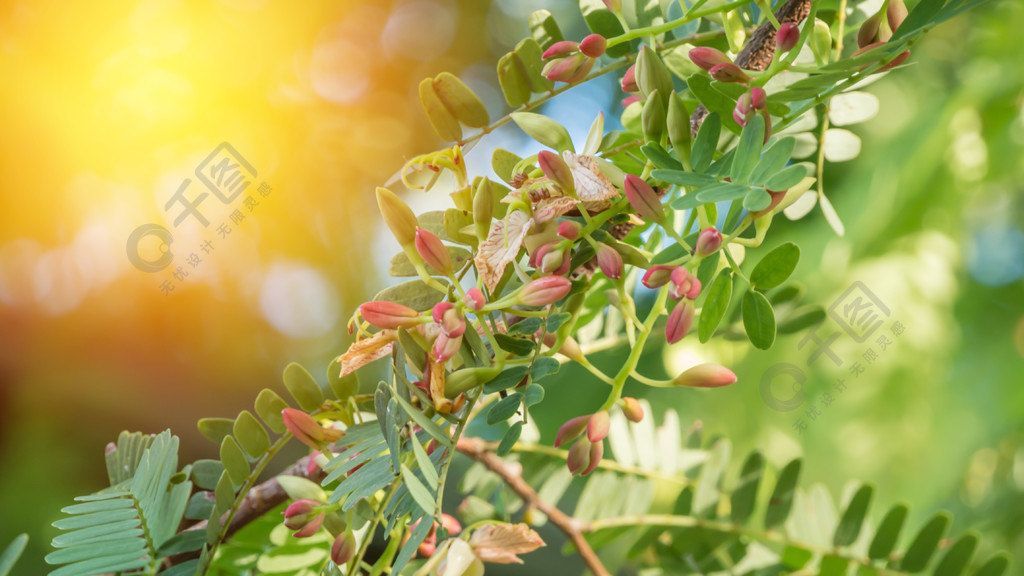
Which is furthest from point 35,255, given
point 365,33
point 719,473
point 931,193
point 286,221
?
point 931,193

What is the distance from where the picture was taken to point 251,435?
19 centimetres

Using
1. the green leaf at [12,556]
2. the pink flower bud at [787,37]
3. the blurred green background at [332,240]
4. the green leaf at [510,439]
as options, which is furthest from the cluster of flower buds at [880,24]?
the blurred green background at [332,240]

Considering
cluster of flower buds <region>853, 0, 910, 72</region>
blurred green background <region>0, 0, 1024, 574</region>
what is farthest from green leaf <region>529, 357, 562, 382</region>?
blurred green background <region>0, 0, 1024, 574</region>

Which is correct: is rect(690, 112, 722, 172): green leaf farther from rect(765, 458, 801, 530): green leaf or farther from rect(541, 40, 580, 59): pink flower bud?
rect(765, 458, 801, 530): green leaf

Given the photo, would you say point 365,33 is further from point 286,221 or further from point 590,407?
point 590,407

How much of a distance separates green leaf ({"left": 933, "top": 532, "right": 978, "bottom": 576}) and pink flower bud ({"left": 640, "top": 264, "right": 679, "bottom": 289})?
0.64 feet

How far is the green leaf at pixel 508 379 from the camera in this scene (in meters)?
0.14

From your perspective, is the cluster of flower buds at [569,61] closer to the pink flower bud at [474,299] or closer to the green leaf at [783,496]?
the pink flower bud at [474,299]

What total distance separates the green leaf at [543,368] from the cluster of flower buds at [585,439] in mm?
16

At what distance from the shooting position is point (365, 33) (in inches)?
42.7

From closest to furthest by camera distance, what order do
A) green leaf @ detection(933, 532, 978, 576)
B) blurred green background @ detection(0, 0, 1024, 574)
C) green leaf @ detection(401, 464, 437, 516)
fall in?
green leaf @ detection(401, 464, 437, 516)
green leaf @ detection(933, 532, 978, 576)
blurred green background @ detection(0, 0, 1024, 574)

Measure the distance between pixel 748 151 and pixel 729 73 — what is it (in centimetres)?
2

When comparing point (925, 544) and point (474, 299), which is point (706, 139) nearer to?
point (474, 299)

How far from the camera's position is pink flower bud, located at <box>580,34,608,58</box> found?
0.50 feet
